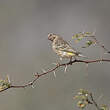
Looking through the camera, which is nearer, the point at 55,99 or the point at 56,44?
the point at 56,44

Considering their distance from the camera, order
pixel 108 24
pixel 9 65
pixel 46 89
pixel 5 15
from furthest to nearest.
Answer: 1. pixel 5 15
2. pixel 108 24
3. pixel 9 65
4. pixel 46 89

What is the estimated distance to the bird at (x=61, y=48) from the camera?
5.80m

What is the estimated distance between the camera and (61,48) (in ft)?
20.0

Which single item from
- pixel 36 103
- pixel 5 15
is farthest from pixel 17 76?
pixel 5 15

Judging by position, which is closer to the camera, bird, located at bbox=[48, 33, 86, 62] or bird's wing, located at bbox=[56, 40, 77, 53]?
bird, located at bbox=[48, 33, 86, 62]

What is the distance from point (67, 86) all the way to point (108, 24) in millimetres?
6539

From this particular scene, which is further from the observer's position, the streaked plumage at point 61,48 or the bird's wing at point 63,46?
the bird's wing at point 63,46

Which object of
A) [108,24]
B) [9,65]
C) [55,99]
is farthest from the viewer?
[108,24]

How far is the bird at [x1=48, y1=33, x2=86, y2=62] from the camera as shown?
5.80 m

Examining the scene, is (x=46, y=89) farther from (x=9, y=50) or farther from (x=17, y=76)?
(x=9, y=50)

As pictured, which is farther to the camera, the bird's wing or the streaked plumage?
the bird's wing

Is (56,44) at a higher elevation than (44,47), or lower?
higher

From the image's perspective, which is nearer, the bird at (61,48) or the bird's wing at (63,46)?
the bird at (61,48)

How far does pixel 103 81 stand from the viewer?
16.2 metres
